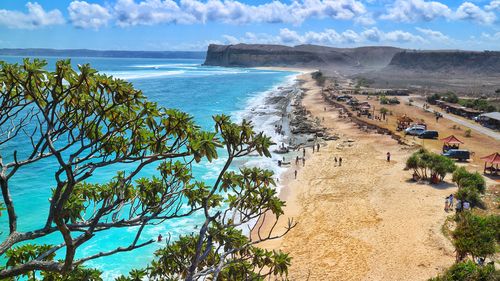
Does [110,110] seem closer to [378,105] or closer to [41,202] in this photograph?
[41,202]

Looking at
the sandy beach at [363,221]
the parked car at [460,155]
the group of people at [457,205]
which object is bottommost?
the sandy beach at [363,221]

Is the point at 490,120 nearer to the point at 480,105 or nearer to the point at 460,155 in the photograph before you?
the point at 480,105

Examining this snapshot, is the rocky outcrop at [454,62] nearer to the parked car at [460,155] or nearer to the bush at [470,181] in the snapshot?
the parked car at [460,155]

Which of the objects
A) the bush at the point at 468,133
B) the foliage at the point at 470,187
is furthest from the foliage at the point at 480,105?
the foliage at the point at 470,187

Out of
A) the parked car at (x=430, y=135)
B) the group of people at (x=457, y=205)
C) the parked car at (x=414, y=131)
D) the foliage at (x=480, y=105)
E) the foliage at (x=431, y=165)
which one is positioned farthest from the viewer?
the foliage at (x=480, y=105)

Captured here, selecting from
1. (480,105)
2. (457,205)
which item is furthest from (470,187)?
(480,105)

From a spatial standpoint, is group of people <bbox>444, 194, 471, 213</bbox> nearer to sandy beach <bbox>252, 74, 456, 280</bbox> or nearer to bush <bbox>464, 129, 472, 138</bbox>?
sandy beach <bbox>252, 74, 456, 280</bbox>

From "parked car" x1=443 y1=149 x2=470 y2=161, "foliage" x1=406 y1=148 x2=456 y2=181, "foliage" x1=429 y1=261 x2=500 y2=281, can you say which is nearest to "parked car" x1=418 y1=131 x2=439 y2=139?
"parked car" x1=443 y1=149 x2=470 y2=161
